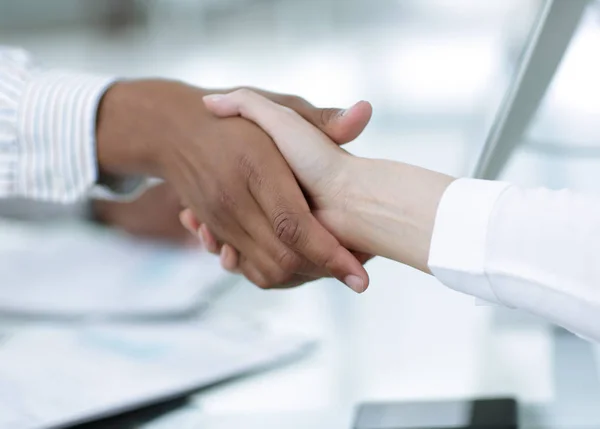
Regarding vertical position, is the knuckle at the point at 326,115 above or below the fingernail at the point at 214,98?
above

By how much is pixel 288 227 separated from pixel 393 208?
0.24ft

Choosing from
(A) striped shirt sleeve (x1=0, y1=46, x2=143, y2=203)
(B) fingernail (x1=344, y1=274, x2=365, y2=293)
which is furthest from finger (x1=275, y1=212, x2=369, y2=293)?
(A) striped shirt sleeve (x1=0, y1=46, x2=143, y2=203)

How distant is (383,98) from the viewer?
1.55 meters

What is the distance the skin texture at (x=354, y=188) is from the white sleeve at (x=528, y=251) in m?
0.04

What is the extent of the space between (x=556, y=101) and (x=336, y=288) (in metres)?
0.30

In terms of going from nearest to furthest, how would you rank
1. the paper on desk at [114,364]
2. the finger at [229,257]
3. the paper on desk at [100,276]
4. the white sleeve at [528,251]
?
the white sleeve at [528,251] < the paper on desk at [114,364] < the finger at [229,257] < the paper on desk at [100,276]

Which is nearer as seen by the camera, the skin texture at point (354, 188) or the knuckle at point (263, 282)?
the skin texture at point (354, 188)

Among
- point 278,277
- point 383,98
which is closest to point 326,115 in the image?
point 278,277

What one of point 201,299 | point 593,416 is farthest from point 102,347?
point 593,416

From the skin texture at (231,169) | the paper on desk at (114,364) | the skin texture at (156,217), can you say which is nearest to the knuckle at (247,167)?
the skin texture at (231,169)

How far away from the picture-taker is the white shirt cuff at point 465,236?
1.28 ft

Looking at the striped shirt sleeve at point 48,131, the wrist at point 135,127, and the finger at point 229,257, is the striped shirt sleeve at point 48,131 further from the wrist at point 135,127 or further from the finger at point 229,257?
the finger at point 229,257


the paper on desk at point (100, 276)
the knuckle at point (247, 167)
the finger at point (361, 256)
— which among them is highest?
the knuckle at point (247, 167)

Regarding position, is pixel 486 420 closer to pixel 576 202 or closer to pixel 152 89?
pixel 576 202
